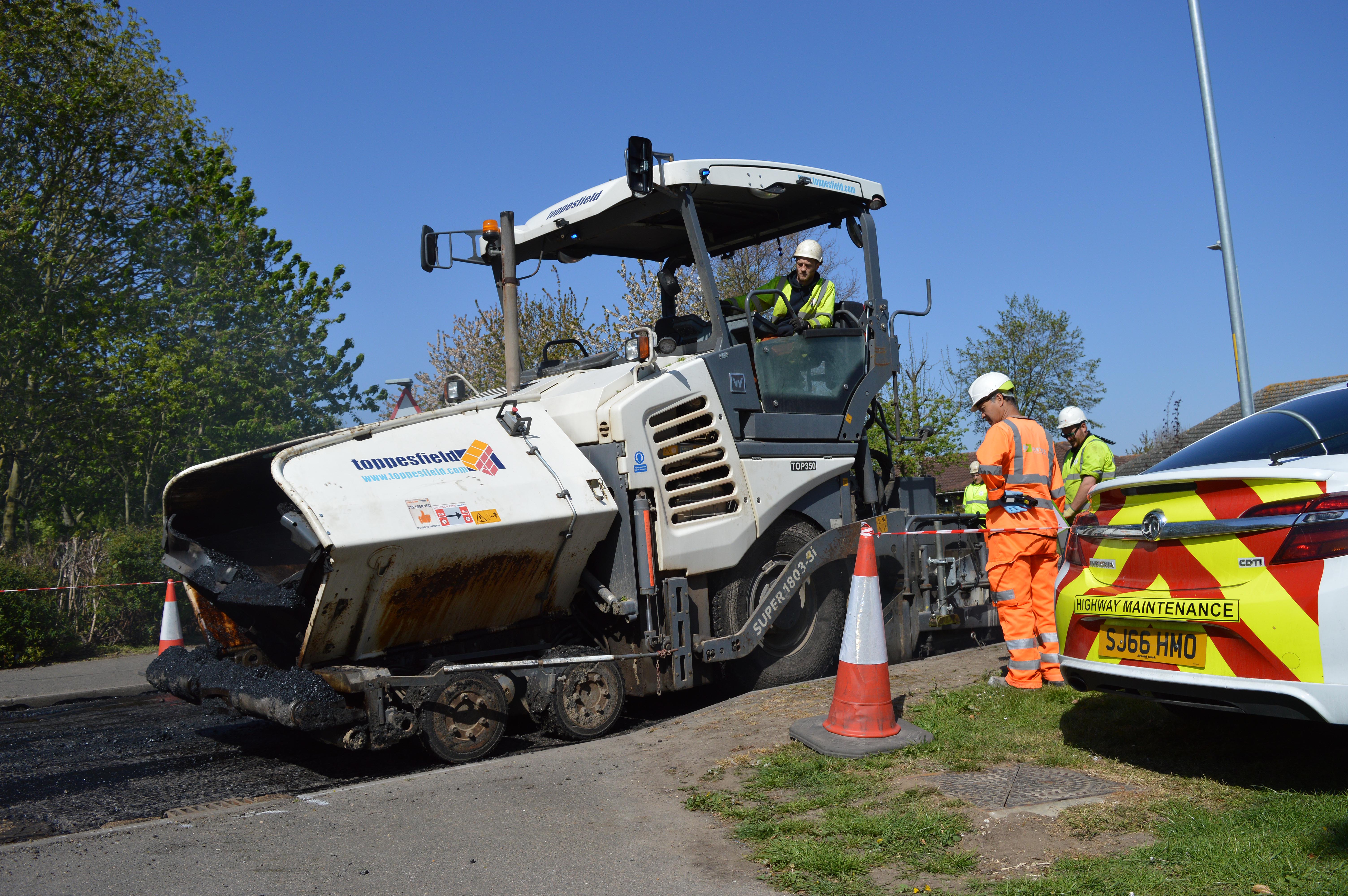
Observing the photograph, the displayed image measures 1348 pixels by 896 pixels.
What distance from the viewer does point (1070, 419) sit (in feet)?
28.8

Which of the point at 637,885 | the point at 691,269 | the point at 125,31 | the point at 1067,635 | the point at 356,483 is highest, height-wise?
the point at 125,31

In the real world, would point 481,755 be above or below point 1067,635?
below

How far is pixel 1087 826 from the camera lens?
11.9 feet

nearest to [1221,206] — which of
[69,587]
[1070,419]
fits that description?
[1070,419]

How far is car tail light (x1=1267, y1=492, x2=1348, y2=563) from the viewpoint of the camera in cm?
338

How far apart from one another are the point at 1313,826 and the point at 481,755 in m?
3.70

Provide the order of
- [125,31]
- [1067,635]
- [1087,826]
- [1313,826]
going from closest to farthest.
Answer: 1. [1313,826]
2. [1087,826]
3. [1067,635]
4. [125,31]

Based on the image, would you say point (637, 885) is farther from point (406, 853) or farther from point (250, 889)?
point (250, 889)

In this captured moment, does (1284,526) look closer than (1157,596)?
Yes

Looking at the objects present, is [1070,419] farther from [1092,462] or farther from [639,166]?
[639,166]

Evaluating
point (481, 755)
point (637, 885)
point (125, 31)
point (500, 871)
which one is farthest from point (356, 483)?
point (125, 31)

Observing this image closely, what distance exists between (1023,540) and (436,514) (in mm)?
3282

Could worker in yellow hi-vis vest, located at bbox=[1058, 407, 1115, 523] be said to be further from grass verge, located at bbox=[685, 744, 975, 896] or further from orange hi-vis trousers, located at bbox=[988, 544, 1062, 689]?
grass verge, located at bbox=[685, 744, 975, 896]

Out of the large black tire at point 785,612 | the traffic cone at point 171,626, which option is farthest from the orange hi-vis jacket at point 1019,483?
the traffic cone at point 171,626
